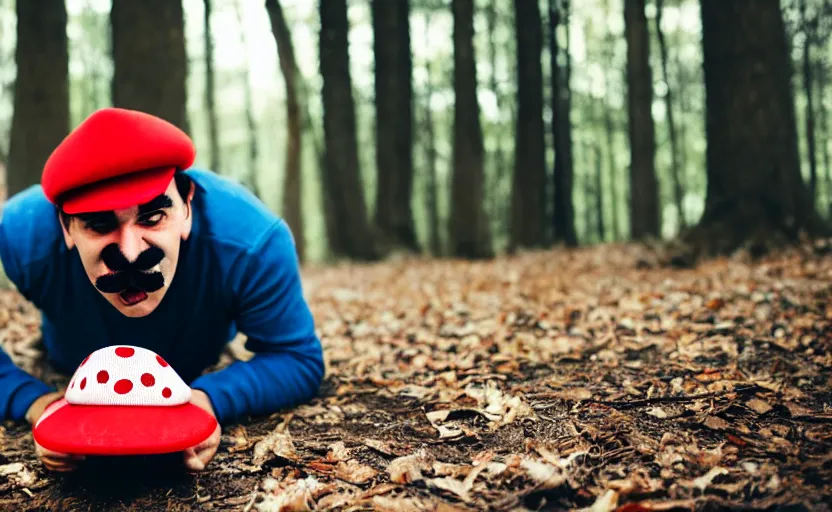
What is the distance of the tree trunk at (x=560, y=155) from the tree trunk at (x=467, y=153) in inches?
120

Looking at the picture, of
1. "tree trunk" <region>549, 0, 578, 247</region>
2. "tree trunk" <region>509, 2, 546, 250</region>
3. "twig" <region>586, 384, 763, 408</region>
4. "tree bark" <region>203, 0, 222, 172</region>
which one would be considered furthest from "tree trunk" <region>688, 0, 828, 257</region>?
"tree bark" <region>203, 0, 222, 172</region>

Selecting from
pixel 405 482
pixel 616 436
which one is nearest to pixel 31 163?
pixel 405 482

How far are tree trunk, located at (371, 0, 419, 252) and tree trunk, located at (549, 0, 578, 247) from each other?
3.30 meters

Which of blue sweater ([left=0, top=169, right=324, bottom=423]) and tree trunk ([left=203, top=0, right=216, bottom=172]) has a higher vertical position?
tree trunk ([left=203, top=0, right=216, bottom=172])

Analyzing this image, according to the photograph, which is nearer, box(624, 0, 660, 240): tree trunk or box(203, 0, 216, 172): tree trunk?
box(624, 0, 660, 240): tree trunk

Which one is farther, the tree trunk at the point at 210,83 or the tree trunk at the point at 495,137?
the tree trunk at the point at 495,137

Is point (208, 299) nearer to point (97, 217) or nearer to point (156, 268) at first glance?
point (156, 268)

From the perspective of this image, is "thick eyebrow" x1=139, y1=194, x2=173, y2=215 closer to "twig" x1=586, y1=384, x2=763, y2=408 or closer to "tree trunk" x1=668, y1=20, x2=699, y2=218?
"twig" x1=586, y1=384, x2=763, y2=408

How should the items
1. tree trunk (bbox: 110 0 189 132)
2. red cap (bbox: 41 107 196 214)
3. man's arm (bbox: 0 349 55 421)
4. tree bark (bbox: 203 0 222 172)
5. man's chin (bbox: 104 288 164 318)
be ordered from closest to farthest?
red cap (bbox: 41 107 196 214) → man's chin (bbox: 104 288 164 318) → man's arm (bbox: 0 349 55 421) → tree trunk (bbox: 110 0 189 132) → tree bark (bbox: 203 0 222 172)

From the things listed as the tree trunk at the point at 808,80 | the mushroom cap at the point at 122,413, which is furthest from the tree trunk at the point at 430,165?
the mushroom cap at the point at 122,413

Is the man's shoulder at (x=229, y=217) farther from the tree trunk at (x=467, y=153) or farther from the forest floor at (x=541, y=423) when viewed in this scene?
the tree trunk at (x=467, y=153)

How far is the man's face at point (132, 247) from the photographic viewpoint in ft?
7.38

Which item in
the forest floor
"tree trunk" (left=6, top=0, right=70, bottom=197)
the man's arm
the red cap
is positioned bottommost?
the forest floor

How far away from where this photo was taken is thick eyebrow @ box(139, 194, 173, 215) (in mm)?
2266
